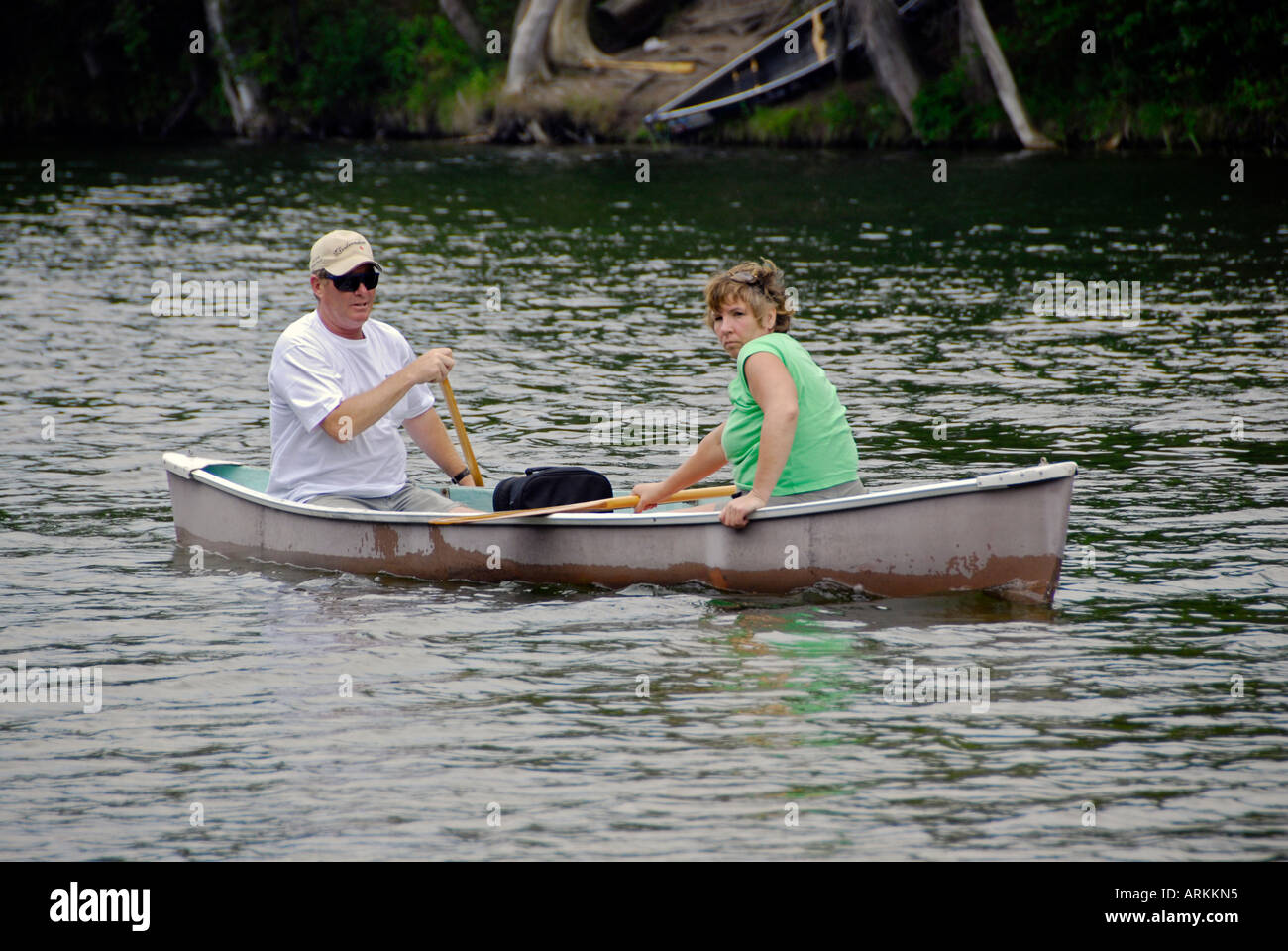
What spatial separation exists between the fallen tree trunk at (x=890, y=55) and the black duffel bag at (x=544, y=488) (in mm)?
27742

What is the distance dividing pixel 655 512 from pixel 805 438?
776 millimetres

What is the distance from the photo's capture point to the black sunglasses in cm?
775

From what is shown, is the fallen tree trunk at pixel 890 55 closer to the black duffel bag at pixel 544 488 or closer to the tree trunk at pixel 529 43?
the tree trunk at pixel 529 43

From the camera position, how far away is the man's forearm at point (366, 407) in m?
7.77

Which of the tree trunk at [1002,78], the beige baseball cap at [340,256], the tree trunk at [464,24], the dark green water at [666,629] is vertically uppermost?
the tree trunk at [464,24]

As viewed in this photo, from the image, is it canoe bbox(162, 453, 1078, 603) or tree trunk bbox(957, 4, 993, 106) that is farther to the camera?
tree trunk bbox(957, 4, 993, 106)

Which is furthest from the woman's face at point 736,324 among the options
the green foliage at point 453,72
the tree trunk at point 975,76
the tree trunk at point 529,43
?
the tree trunk at point 529,43

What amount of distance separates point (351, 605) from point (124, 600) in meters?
1.11

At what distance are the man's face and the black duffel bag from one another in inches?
40.3

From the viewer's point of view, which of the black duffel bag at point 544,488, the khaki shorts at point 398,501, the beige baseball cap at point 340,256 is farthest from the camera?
the khaki shorts at point 398,501

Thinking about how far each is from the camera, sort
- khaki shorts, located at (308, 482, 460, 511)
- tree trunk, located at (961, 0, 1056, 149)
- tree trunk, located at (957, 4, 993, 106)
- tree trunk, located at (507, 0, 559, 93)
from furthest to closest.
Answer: tree trunk, located at (507, 0, 559, 93), tree trunk, located at (957, 4, 993, 106), tree trunk, located at (961, 0, 1056, 149), khaki shorts, located at (308, 482, 460, 511)

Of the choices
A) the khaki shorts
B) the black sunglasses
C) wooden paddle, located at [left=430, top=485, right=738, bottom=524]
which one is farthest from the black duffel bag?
the black sunglasses

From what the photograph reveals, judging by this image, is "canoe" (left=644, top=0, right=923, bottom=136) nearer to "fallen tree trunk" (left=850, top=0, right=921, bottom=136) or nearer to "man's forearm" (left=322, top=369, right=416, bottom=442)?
"fallen tree trunk" (left=850, top=0, right=921, bottom=136)
